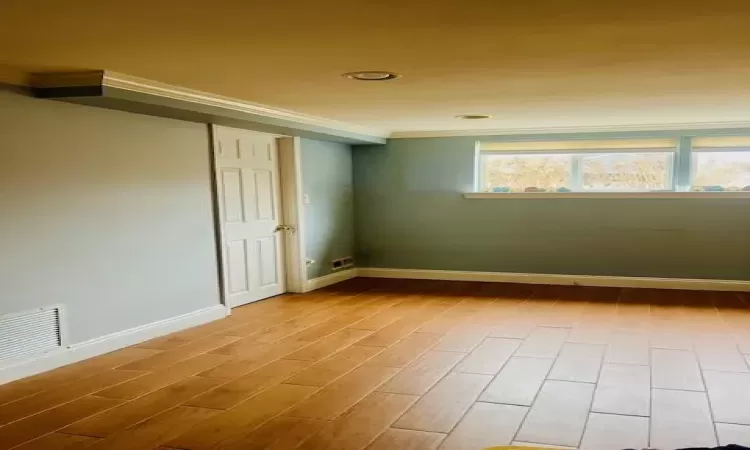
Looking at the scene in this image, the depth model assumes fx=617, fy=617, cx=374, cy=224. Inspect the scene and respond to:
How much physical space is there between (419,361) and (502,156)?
13.0 ft

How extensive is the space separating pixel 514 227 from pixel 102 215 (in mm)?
4657

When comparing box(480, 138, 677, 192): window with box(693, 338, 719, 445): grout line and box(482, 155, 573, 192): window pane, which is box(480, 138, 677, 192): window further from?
box(693, 338, 719, 445): grout line

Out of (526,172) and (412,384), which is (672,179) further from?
(412,384)

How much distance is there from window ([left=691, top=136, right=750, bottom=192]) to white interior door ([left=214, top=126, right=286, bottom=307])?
465 centimetres

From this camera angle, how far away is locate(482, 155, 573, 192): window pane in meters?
7.34

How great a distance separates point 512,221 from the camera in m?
7.41

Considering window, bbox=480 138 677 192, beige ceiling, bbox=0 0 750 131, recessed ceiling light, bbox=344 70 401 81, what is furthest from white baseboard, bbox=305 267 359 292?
recessed ceiling light, bbox=344 70 401 81

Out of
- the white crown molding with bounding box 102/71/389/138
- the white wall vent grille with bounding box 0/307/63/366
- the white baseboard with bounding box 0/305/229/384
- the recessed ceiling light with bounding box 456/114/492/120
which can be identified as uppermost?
the white crown molding with bounding box 102/71/389/138

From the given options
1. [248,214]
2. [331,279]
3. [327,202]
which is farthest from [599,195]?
[248,214]

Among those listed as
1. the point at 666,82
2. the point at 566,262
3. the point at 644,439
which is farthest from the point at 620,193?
the point at 644,439

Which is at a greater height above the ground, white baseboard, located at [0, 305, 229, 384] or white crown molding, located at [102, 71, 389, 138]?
white crown molding, located at [102, 71, 389, 138]

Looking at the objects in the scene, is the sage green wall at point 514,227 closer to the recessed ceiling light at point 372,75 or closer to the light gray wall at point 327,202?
the light gray wall at point 327,202

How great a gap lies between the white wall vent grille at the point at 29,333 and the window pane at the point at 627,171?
565 cm

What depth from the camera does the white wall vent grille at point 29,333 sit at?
3909 mm
